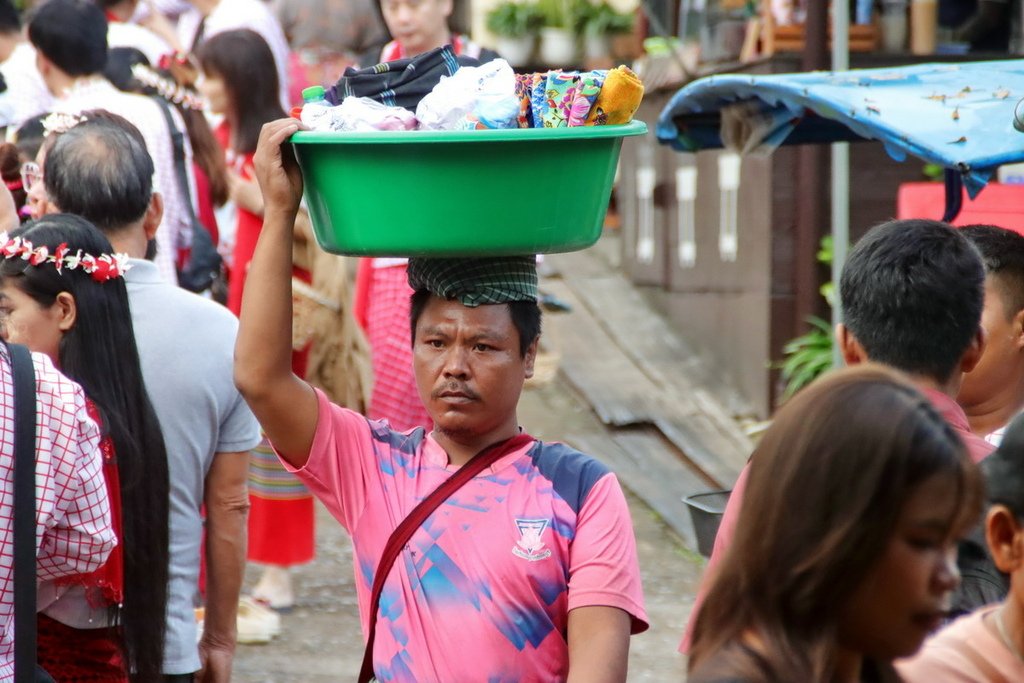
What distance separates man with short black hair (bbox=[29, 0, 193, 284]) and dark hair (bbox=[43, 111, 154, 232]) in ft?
4.97

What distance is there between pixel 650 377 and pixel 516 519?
6.40 meters

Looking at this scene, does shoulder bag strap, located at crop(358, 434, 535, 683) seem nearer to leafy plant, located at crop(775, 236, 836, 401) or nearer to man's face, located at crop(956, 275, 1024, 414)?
man's face, located at crop(956, 275, 1024, 414)

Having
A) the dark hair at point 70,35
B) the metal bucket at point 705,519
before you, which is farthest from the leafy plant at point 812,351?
the dark hair at point 70,35

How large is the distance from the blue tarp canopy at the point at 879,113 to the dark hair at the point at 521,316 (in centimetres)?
130

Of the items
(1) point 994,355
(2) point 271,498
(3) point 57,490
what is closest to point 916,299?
(1) point 994,355

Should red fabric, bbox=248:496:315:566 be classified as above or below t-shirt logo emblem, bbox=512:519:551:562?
below

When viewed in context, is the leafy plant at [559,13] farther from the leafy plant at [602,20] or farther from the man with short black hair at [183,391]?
the man with short black hair at [183,391]

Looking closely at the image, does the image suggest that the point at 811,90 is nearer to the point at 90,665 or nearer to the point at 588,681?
the point at 588,681

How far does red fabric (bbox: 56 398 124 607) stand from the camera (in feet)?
10.5

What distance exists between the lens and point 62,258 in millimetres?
3330

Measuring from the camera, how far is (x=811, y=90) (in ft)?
13.4

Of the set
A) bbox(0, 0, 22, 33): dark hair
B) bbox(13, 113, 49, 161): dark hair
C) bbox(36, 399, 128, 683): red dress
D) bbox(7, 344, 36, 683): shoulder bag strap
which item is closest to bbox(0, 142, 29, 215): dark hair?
bbox(13, 113, 49, 161): dark hair

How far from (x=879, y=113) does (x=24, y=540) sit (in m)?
2.39

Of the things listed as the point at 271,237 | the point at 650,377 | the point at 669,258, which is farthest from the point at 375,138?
the point at 669,258
